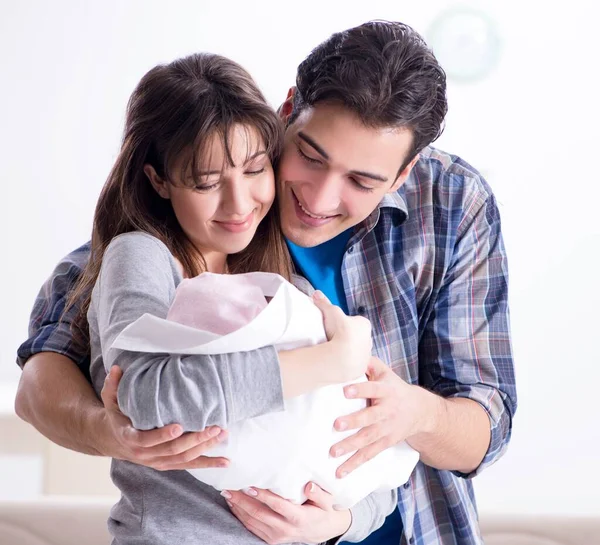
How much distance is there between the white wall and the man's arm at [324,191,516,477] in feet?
6.68

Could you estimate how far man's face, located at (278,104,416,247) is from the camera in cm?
156

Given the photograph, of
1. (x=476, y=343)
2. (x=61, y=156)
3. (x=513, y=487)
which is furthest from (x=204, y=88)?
(x=513, y=487)

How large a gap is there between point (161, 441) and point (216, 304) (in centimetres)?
20

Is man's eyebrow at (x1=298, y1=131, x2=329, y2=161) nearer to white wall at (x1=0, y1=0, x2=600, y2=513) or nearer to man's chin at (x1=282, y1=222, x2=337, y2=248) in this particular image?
man's chin at (x1=282, y1=222, x2=337, y2=248)

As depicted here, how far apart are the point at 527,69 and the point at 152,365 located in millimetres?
3127

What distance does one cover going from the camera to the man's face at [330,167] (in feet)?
5.11

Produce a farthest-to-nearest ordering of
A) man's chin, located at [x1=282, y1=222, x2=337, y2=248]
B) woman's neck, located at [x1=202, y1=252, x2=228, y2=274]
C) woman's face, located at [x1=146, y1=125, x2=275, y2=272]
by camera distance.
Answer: man's chin, located at [x1=282, y1=222, x2=337, y2=248]
woman's neck, located at [x1=202, y1=252, x2=228, y2=274]
woman's face, located at [x1=146, y1=125, x2=275, y2=272]

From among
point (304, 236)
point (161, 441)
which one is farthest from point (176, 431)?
point (304, 236)

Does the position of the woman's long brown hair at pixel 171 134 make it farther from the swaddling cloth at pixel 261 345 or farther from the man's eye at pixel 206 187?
the swaddling cloth at pixel 261 345

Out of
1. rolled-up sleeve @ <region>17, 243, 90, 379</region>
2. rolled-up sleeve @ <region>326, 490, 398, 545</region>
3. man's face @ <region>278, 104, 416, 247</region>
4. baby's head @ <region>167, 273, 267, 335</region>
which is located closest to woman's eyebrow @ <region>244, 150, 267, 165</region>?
man's face @ <region>278, 104, 416, 247</region>

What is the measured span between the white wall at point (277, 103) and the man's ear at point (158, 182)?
7.44 feet

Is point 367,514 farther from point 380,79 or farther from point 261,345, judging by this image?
point 380,79

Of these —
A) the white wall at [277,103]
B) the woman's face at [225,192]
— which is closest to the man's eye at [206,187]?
the woman's face at [225,192]

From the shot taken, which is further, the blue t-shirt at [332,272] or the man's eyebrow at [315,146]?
the blue t-shirt at [332,272]
